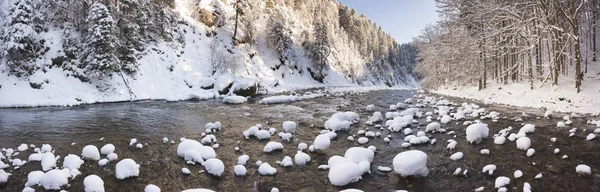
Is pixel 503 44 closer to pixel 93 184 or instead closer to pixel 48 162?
pixel 93 184

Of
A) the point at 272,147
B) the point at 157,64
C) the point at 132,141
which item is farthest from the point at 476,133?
the point at 157,64

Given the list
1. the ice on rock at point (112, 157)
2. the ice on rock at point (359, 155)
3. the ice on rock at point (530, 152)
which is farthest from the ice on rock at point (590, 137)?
the ice on rock at point (112, 157)

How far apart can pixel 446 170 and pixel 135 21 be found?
29.7 m

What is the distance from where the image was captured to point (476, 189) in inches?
225

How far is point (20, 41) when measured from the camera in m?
21.6

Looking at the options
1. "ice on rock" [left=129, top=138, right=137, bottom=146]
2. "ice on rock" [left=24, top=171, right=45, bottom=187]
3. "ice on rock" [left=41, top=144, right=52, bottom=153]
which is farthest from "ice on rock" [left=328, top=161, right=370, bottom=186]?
"ice on rock" [left=41, top=144, right=52, bottom=153]

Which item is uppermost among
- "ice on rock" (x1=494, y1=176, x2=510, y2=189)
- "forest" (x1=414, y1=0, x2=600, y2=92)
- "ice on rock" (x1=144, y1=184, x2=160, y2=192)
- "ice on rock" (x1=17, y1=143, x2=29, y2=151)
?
"forest" (x1=414, y1=0, x2=600, y2=92)

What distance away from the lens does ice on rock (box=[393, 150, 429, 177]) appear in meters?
6.40

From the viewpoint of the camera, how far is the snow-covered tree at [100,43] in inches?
869

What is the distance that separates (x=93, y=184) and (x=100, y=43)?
66.4 ft

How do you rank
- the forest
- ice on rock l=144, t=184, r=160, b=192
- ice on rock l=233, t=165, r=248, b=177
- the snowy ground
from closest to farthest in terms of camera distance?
ice on rock l=144, t=184, r=160, b=192, ice on rock l=233, t=165, r=248, b=177, the snowy ground, the forest

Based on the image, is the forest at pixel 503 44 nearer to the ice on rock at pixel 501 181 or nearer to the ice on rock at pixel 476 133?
the ice on rock at pixel 476 133

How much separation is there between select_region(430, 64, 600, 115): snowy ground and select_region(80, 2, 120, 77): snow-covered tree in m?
26.1

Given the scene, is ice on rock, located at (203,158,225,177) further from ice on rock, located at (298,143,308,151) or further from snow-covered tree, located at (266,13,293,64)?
snow-covered tree, located at (266,13,293,64)
